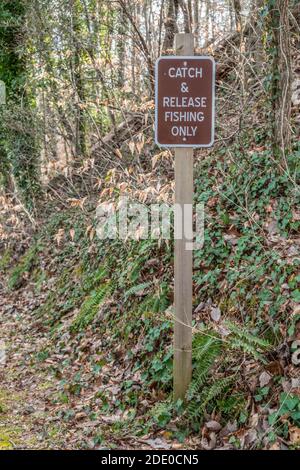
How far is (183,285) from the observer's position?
472cm

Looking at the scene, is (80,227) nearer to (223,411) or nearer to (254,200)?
(254,200)

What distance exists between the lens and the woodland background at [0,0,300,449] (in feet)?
15.0

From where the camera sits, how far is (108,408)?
545 cm

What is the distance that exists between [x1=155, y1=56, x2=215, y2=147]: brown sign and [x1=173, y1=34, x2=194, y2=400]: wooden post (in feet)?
0.57

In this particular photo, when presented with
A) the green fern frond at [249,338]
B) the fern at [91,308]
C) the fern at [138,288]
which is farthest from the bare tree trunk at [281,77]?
the fern at [91,308]

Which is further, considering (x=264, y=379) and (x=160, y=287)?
(x=160, y=287)

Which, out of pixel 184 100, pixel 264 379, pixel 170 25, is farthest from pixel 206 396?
pixel 170 25

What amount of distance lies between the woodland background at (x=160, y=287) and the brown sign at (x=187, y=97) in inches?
70.3

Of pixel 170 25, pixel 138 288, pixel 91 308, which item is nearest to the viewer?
pixel 138 288

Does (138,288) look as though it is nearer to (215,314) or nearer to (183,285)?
(215,314)

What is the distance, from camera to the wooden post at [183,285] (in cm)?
459

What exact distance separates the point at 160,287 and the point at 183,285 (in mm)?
1600

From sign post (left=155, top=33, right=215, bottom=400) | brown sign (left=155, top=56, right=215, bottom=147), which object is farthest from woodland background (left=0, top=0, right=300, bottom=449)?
brown sign (left=155, top=56, right=215, bottom=147)

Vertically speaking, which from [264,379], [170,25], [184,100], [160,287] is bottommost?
[264,379]
